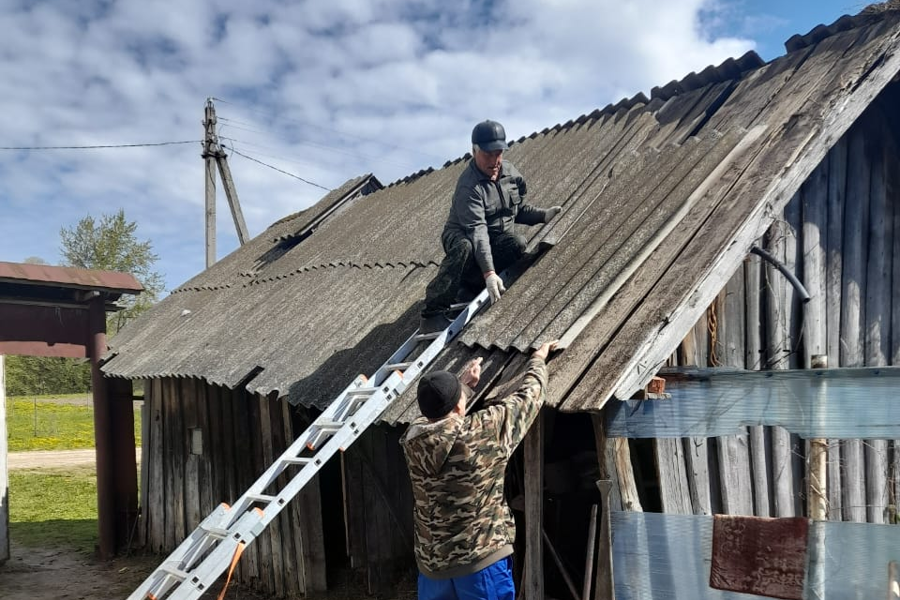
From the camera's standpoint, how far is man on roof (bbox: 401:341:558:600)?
3.45 m

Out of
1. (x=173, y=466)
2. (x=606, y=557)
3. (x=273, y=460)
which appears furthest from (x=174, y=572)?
(x=173, y=466)

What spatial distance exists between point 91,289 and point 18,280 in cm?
97

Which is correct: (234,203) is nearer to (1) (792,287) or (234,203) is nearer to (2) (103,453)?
(2) (103,453)

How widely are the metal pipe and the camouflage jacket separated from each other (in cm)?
251

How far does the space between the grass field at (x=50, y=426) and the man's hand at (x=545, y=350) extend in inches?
766

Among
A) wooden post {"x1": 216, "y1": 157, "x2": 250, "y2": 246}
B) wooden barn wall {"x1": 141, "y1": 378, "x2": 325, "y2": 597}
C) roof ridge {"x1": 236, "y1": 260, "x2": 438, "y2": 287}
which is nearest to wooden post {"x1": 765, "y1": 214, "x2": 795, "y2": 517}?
roof ridge {"x1": 236, "y1": 260, "x2": 438, "y2": 287}

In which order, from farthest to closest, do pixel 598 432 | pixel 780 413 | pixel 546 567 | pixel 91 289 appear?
pixel 91 289
pixel 546 567
pixel 598 432
pixel 780 413

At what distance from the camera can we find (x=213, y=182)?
20578 millimetres

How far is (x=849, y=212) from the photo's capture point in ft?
20.5

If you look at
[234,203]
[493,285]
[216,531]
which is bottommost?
[216,531]

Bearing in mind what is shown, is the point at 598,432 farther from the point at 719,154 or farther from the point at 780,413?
the point at 719,154

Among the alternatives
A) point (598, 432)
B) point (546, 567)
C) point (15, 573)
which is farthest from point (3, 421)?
point (598, 432)

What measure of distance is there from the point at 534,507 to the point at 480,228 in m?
2.12

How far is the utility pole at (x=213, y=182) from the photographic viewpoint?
19875mm
